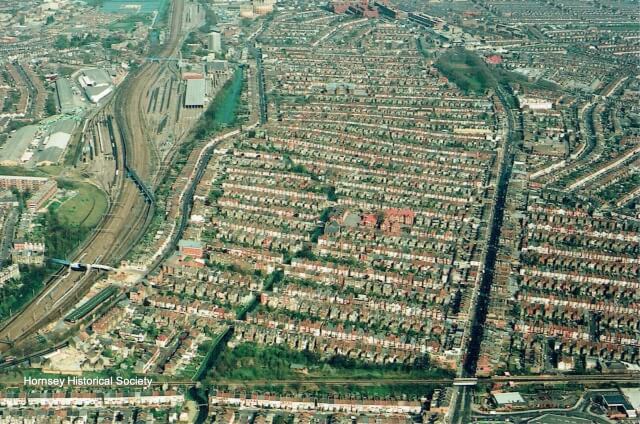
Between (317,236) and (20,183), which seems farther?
(20,183)

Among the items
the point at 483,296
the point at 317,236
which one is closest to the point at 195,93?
the point at 317,236

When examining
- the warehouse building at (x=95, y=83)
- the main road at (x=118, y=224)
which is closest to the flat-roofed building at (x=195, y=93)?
the main road at (x=118, y=224)

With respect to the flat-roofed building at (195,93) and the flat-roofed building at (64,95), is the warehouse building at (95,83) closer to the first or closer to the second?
the flat-roofed building at (64,95)

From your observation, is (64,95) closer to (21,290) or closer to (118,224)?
(118,224)

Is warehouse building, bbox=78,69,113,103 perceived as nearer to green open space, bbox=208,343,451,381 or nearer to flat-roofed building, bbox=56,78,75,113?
flat-roofed building, bbox=56,78,75,113

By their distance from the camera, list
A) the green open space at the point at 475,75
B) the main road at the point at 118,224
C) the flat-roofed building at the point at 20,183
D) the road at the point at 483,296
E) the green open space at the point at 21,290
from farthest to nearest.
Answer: the green open space at the point at 475,75, the flat-roofed building at the point at 20,183, the green open space at the point at 21,290, the main road at the point at 118,224, the road at the point at 483,296

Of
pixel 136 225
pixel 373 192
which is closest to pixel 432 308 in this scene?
pixel 373 192

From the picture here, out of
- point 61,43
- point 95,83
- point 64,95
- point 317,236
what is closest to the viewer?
point 317,236
